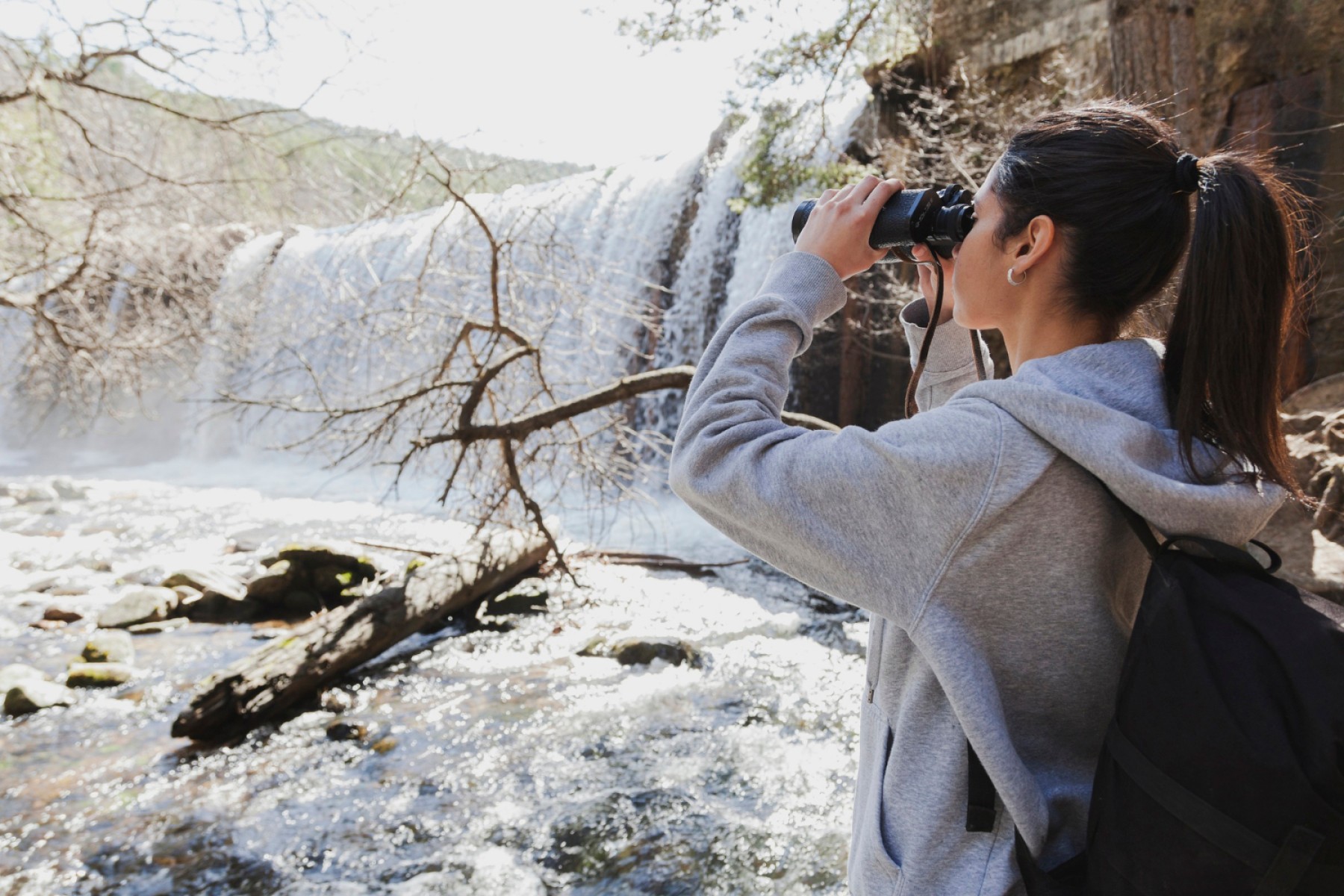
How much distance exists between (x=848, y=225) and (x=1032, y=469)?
0.41m

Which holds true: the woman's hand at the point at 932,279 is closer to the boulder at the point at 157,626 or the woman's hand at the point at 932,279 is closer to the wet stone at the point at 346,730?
the wet stone at the point at 346,730

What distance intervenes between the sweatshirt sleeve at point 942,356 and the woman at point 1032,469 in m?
0.30

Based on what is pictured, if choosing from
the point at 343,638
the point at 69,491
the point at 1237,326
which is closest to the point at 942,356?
the point at 1237,326

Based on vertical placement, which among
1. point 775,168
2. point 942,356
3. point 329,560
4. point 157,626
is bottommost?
point 157,626

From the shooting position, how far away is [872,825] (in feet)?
3.25

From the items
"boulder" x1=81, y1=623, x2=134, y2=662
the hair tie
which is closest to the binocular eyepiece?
the hair tie

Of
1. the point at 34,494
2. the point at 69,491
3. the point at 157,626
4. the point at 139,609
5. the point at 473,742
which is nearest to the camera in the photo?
the point at 473,742

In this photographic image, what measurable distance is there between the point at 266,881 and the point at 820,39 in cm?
571

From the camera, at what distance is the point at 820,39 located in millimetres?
6172

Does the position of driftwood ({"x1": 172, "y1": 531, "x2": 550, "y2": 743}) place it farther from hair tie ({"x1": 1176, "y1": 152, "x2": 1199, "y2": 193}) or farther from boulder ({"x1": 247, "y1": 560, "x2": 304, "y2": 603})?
hair tie ({"x1": 1176, "y1": 152, "x2": 1199, "y2": 193})

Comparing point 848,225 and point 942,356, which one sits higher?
point 848,225

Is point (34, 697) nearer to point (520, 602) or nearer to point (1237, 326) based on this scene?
point (520, 602)

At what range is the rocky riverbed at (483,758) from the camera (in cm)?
312

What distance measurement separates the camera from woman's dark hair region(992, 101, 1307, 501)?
833mm
